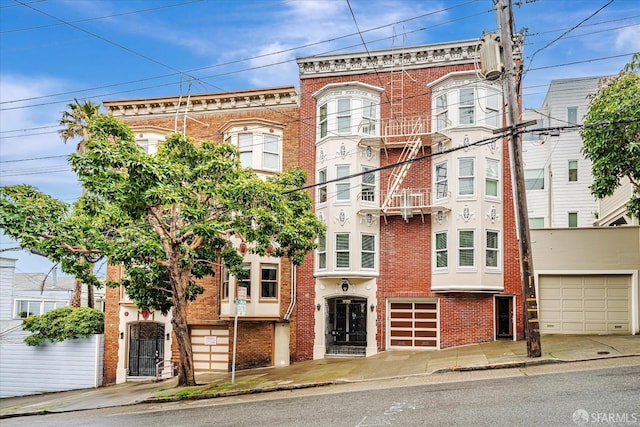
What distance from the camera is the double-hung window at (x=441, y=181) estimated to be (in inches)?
968

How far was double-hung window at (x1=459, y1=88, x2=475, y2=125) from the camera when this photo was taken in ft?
79.9

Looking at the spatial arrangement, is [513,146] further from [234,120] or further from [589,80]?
[589,80]

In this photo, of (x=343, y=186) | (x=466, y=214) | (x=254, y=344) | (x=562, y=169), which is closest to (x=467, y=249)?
(x=466, y=214)

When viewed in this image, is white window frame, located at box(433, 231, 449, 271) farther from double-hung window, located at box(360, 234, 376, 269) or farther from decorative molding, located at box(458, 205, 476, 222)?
double-hung window, located at box(360, 234, 376, 269)

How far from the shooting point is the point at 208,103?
92.2ft

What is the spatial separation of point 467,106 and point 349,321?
1033 centimetres

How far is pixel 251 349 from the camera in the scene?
25859 millimetres

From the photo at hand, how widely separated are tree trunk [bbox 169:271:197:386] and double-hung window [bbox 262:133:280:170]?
26.8ft

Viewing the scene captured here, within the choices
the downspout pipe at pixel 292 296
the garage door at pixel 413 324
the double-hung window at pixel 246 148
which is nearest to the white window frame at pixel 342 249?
the downspout pipe at pixel 292 296

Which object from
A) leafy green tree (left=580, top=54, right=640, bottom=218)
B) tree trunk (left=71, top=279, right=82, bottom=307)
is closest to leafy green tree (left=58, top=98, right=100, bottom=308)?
tree trunk (left=71, top=279, right=82, bottom=307)

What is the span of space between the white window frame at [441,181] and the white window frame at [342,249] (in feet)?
13.6

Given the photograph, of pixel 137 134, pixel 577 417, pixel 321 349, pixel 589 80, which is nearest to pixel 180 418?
pixel 577 417

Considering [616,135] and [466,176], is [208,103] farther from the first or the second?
[616,135]

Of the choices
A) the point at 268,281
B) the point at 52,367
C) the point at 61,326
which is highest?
the point at 268,281
